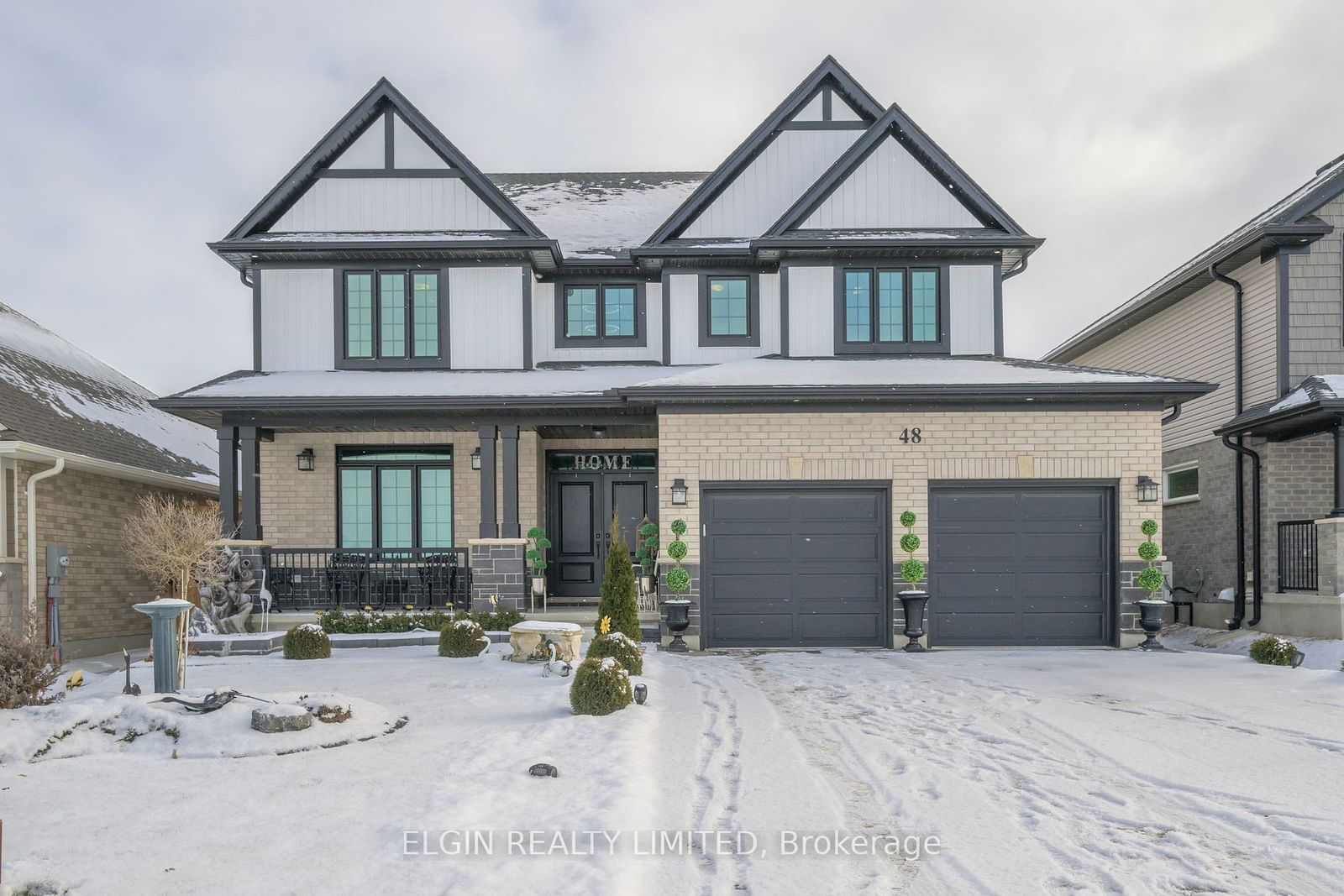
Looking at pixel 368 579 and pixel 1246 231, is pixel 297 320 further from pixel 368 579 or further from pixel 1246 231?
pixel 1246 231

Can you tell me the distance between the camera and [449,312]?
14.7 meters

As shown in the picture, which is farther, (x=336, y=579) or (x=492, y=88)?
(x=492, y=88)

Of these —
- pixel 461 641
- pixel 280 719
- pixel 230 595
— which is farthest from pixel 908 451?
pixel 230 595

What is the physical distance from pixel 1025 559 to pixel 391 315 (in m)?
10.7

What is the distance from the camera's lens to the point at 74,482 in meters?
13.4

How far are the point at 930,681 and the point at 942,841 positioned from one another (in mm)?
5194

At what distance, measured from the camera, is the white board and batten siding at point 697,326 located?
48.3 ft

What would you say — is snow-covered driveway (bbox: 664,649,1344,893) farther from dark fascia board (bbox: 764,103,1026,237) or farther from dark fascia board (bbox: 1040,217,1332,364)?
dark fascia board (bbox: 764,103,1026,237)

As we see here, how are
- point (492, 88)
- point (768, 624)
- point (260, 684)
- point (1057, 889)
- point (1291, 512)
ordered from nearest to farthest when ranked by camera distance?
point (1057, 889), point (260, 684), point (768, 624), point (1291, 512), point (492, 88)

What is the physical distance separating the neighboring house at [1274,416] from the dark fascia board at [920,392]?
2127mm

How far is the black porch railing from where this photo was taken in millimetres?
13625

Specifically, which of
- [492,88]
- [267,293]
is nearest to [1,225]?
[492,88]

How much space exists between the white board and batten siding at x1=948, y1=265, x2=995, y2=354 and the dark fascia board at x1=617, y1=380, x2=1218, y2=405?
2111 millimetres

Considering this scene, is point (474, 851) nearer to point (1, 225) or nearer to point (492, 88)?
point (492, 88)
